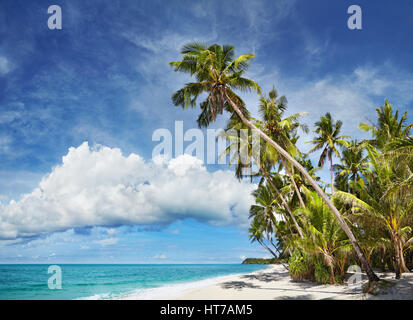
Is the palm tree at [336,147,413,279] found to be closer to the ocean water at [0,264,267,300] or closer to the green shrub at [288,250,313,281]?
the green shrub at [288,250,313,281]

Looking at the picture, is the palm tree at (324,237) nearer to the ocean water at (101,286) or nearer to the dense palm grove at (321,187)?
the dense palm grove at (321,187)

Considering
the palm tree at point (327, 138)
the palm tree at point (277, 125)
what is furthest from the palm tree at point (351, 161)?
the palm tree at point (277, 125)

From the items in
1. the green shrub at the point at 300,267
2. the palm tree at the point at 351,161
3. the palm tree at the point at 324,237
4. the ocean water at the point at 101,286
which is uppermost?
the palm tree at the point at 351,161

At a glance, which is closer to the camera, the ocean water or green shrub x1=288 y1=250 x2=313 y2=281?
green shrub x1=288 y1=250 x2=313 y2=281

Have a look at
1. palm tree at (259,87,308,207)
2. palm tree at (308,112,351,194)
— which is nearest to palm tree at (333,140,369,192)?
palm tree at (308,112,351,194)

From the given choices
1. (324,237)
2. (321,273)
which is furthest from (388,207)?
(321,273)

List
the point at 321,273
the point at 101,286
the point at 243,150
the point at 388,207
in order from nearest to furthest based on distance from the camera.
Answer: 1. the point at 388,207
2. the point at 321,273
3. the point at 243,150
4. the point at 101,286

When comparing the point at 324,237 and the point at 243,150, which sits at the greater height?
the point at 243,150

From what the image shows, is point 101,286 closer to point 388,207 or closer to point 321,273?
point 321,273

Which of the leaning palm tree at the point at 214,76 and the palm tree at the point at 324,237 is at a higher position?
the leaning palm tree at the point at 214,76

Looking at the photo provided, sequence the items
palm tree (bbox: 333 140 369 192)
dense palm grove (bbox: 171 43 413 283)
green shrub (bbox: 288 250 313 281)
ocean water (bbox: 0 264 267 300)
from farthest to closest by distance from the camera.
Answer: palm tree (bbox: 333 140 369 192) → ocean water (bbox: 0 264 267 300) → green shrub (bbox: 288 250 313 281) → dense palm grove (bbox: 171 43 413 283)
